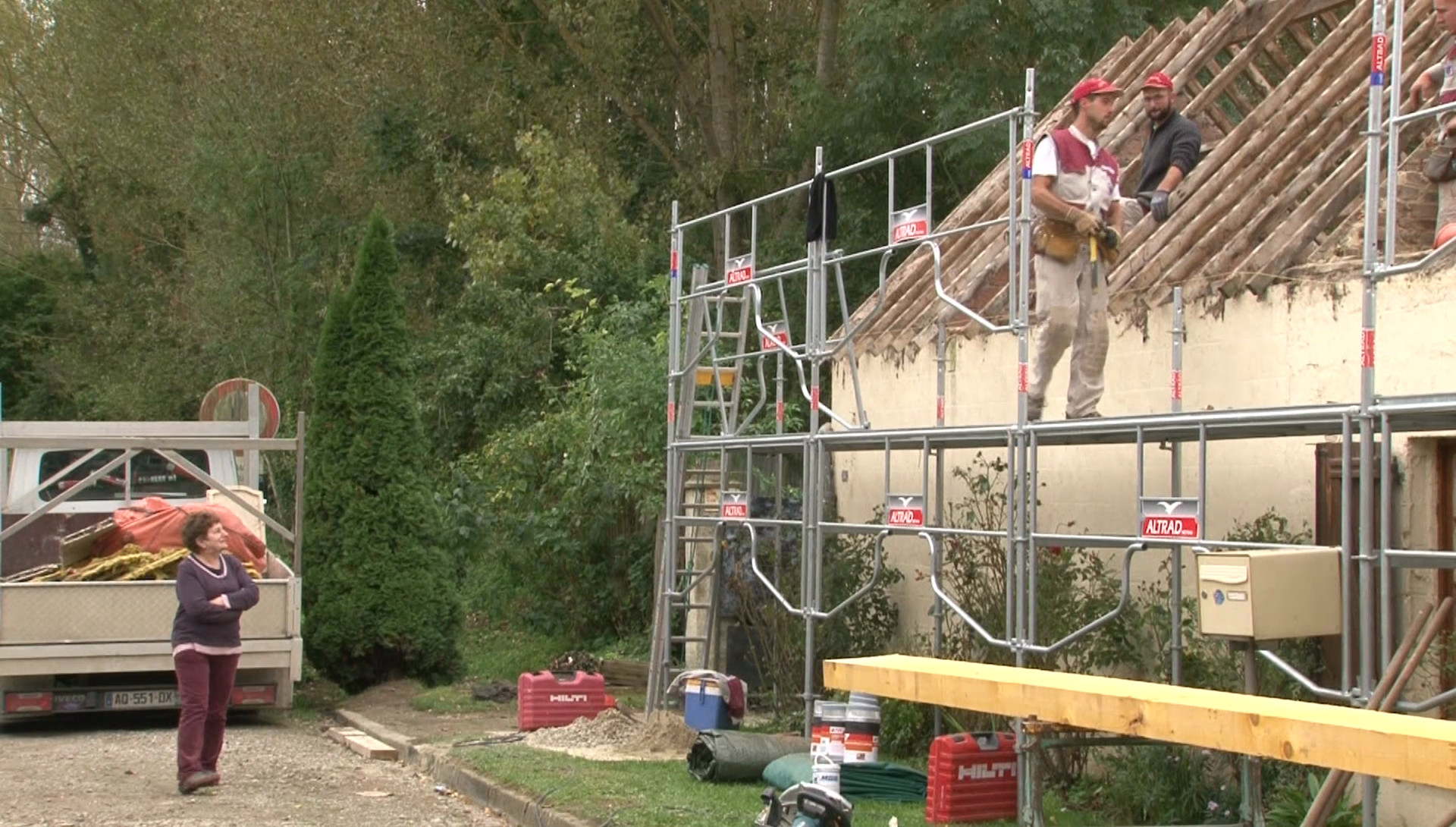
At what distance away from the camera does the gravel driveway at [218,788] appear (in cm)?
1010

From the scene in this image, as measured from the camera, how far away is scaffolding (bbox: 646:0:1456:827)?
6965mm

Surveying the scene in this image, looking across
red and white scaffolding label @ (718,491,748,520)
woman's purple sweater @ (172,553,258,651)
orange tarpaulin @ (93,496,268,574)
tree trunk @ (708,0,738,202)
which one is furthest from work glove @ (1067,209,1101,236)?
tree trunk @ (708,0,738,202)

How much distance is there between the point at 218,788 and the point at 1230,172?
7601mm

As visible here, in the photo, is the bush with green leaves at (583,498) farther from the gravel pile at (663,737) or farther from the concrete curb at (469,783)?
the gravel pile at (663,737)

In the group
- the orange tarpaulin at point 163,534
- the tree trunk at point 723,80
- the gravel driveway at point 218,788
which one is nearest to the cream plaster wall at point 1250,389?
the gravel driveway at point 218,788

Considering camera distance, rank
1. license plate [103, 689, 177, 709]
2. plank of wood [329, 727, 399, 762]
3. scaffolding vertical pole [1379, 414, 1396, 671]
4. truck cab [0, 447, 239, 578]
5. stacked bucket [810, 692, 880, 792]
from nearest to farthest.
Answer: scaffolding vertical pole [1379, 414, 1396, 671] → stacked bucket [810, 692, 880, 792] → plank of wood [329, 727, 399, 762] → license plate [103, 689, 177, 709] → truck cab [0, 447, 239, 578]

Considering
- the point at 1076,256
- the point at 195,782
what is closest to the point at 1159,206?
the point at 1076,256

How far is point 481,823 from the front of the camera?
33.3 feet

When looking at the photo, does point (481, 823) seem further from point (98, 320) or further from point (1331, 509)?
point (98, 320)

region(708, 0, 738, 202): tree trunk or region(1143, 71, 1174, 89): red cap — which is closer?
region(1143, 71, 1174, 89): red cap

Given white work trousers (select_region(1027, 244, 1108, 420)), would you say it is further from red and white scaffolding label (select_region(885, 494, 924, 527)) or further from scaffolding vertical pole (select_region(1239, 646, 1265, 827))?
scaffolding vertical pole (select_region(1239, 646, 1265, 827))

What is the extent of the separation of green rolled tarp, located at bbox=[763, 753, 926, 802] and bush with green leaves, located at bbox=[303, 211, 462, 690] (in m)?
6.52

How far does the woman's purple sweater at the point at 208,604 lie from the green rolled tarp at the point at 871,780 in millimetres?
3584

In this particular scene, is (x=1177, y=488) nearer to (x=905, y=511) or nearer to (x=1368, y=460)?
(x=905, y=511)
